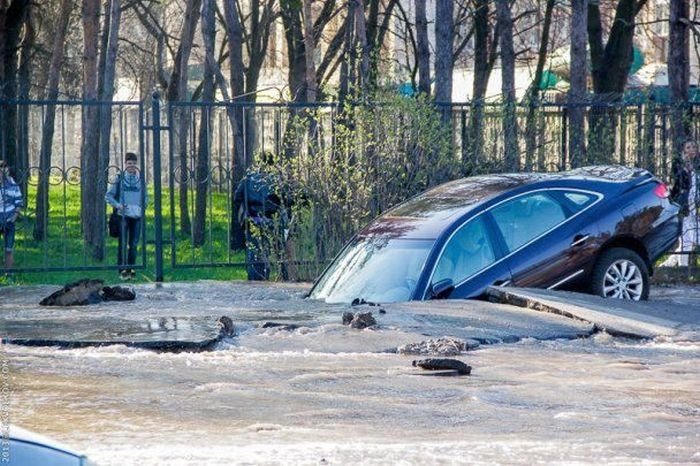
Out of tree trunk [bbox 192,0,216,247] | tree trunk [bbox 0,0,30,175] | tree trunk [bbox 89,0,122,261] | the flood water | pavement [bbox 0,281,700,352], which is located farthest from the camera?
tree trunk [bbox 0,0,30,175]

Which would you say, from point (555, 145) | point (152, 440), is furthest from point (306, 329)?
point (555, 145)

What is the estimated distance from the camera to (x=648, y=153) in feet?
52.2

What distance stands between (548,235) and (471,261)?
775 mm

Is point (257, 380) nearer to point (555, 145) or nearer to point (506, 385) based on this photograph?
point (506, 385)

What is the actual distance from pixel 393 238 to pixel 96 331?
279 cm

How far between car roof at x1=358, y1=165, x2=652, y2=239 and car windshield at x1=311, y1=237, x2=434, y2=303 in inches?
4.8

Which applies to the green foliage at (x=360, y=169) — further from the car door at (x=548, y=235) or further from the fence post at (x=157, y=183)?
the car door at (x=548, y=235)

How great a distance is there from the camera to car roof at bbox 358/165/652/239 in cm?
1162

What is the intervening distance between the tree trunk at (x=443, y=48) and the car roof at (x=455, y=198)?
791 cm

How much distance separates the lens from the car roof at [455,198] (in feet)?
38.1

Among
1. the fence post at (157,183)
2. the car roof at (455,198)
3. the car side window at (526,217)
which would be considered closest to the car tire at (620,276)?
the car side window at (526,217)

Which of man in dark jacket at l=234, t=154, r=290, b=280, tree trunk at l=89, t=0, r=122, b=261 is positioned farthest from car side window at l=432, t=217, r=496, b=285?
tree trunk at l=89, t=0, r=122, b=261

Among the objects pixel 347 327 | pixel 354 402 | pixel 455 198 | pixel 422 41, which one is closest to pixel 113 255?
pixel 422 41

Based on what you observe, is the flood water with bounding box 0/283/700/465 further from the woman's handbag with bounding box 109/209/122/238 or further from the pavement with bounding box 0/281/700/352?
the woman's handbag with bounding box 109/209/122/238
